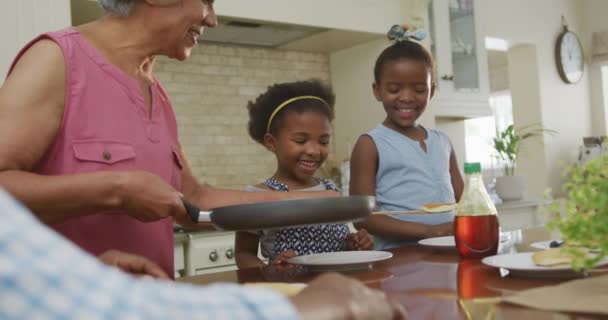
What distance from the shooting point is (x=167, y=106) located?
139 cm

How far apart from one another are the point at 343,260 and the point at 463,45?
10.3 feet

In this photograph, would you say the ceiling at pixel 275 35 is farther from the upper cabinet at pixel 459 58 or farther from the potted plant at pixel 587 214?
the potted plant at pixel 587 214

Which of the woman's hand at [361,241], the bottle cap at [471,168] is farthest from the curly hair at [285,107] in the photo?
the bottle cap at [471,168]

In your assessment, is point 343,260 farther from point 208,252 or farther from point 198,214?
point 208,252

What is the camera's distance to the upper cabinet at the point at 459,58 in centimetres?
382

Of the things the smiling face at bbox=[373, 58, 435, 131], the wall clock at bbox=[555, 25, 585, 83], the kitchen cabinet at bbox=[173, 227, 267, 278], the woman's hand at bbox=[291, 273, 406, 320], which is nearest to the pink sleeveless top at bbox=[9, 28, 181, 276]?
the woman's hand at bbox=[291, 273, 406, 320]

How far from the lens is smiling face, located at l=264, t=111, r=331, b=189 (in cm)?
185

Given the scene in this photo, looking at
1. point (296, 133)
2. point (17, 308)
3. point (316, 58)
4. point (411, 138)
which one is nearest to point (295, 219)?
point (17, 308)

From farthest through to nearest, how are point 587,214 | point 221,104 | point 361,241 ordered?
1. point 221,104
2. point 361,241
3. point 587,214

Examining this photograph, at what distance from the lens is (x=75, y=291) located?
31cm

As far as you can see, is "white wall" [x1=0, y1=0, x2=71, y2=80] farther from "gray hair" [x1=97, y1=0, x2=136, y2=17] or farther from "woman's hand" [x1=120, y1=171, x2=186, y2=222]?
"woman's hand" [x1=120, y1=171, x2=186, y2=222]

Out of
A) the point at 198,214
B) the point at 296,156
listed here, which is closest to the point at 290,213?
the point at 198,214

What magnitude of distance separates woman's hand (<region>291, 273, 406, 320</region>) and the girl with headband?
116 cm

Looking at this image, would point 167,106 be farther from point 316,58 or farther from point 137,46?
point 316,58
